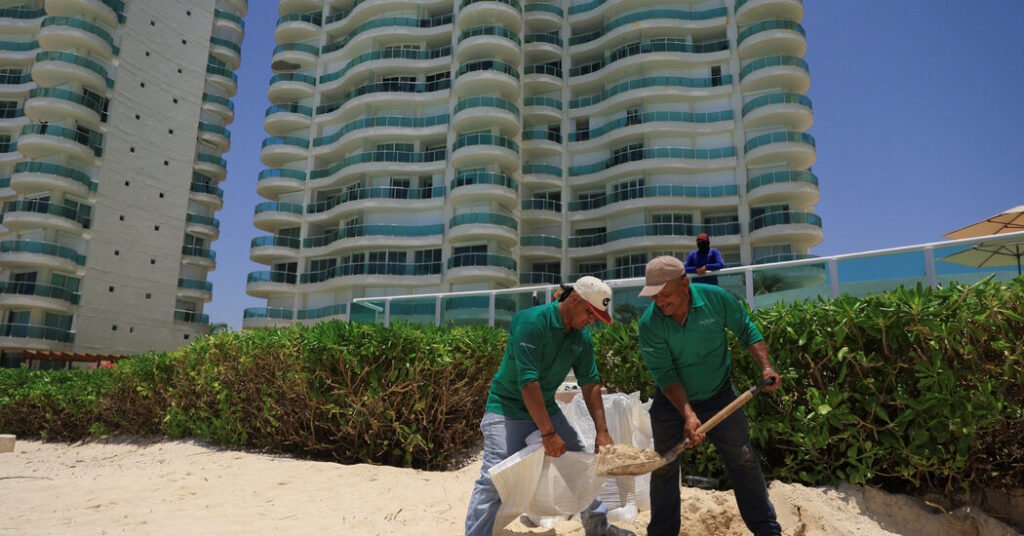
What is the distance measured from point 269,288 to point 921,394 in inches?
1718

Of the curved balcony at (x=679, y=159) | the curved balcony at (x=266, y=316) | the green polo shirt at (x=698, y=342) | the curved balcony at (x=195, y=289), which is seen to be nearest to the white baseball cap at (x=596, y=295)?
the green polo shirt at (x=698, y=342)

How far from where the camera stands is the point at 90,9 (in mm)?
43500

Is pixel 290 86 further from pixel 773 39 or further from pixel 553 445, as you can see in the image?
pixel 553 445

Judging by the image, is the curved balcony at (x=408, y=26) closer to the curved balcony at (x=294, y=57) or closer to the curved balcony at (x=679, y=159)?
the curved balcony at (x=294, y=57)

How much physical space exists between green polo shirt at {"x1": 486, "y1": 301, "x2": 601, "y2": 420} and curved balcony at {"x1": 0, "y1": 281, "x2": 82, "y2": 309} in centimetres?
4552

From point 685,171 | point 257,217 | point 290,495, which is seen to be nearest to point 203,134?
point 257,217

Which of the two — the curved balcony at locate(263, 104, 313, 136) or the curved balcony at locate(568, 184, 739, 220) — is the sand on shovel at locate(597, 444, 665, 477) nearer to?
the curved balcony at locate(568, 184, 739, 220)

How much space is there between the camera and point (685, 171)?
4009 centimetres

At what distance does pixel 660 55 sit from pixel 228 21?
124 ft

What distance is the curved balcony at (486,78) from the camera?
4100 cm

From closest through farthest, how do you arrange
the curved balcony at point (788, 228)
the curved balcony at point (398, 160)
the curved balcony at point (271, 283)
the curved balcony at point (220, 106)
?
the curved balcony at point (788, 228)
the curved balcony at point (398, 160)
the curved balcony at point (271, 283)
the curved balcony at point (220, 106)

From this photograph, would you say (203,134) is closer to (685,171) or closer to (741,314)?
(685,171)

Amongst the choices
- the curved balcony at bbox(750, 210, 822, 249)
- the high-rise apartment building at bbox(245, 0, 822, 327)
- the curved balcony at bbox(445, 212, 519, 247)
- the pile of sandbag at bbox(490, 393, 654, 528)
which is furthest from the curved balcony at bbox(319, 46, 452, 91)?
the pile of sandbag at bbox(490, 393, 654, 528)

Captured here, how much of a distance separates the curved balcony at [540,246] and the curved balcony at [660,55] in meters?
12.1
